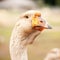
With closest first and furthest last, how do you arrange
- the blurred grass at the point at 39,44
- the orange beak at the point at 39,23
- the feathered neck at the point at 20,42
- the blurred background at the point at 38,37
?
the orange beak at the point at 39,23 → the feathered neck at the point at 20,42 → the blurred grass at the point at 39,44 → the blurred background at the point at 38,37

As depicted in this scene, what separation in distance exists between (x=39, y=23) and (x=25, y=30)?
15 cm

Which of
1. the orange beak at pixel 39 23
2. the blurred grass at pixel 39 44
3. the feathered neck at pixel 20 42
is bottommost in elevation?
the feathered neck at pixel 20 42

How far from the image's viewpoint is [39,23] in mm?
3555

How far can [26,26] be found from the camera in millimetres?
3623

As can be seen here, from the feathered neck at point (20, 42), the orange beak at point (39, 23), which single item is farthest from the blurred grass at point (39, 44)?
the orange beak at point (39, 23)

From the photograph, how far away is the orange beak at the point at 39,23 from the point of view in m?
3.53

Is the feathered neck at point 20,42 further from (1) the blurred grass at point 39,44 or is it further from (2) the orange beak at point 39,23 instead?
(1) the blurred grass at point 39,44

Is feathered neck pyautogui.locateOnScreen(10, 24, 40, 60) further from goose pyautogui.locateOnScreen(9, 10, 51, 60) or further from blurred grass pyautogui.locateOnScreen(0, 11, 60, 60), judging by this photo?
blurred grass pyautogui.locateOnScreen(0, 11, 60, 60)

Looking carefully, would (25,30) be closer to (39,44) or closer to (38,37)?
(39,44)

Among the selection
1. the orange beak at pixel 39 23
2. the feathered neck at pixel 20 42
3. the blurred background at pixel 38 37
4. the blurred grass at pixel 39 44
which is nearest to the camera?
the orange beak at pixel 39 23

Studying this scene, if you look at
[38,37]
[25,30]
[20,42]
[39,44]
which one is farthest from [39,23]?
[38,37]

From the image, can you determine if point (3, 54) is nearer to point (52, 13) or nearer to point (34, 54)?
point (34, 54)

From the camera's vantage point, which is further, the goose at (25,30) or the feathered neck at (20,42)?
the feathered neck at (20,42)

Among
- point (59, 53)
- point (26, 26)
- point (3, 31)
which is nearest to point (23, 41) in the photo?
point (26, 26)
